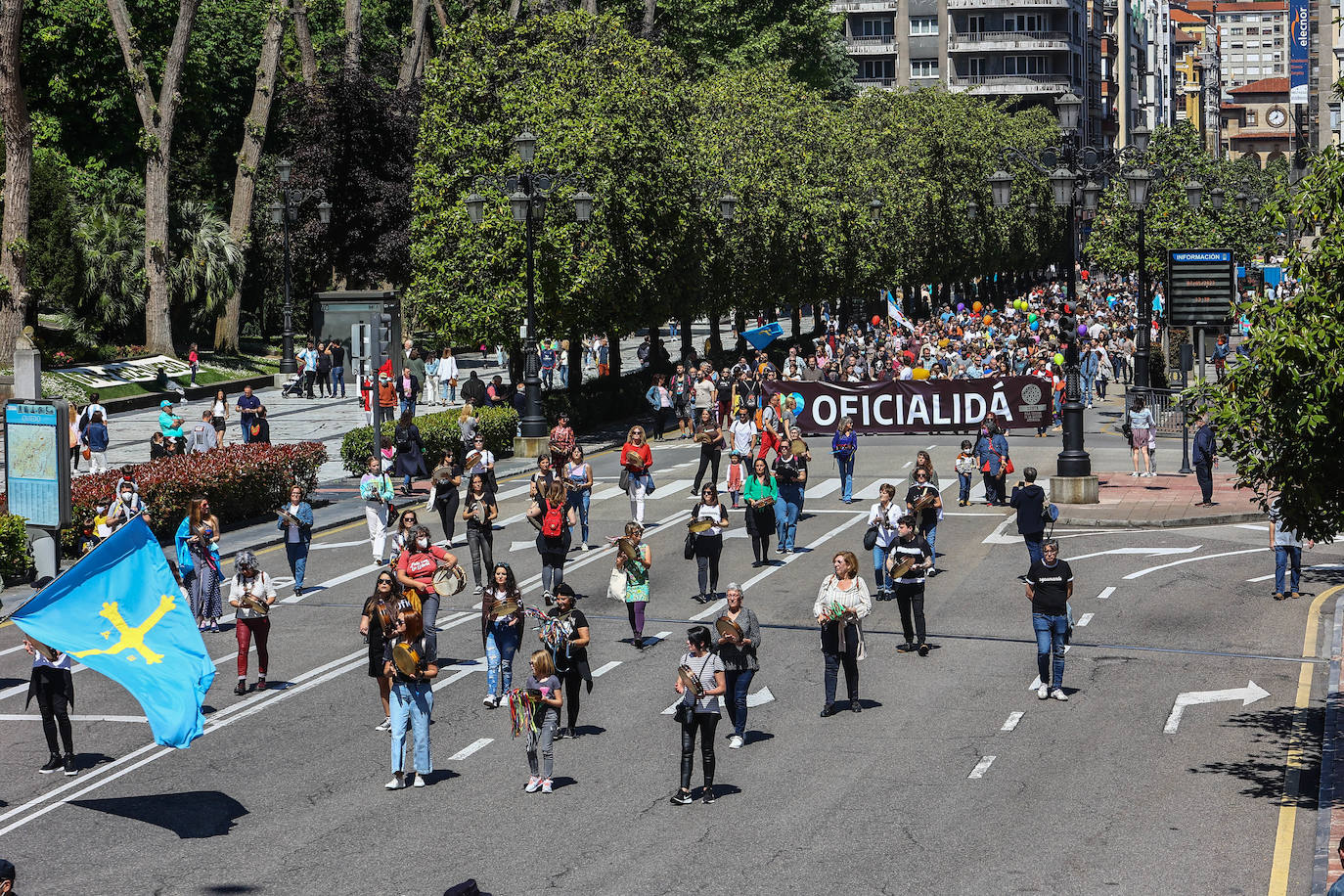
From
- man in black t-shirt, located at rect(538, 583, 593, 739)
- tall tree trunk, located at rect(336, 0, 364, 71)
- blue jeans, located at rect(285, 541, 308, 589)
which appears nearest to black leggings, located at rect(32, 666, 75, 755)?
man in black t-shirt, located at rect(538, 583, 593, 739)

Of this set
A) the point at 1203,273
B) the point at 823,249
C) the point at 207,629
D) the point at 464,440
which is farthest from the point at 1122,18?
the point at 207,629

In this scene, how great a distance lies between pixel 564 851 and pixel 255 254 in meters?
58.3

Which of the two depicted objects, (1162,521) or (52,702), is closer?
(52,702)

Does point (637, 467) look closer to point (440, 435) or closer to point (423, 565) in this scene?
point (423, 565)

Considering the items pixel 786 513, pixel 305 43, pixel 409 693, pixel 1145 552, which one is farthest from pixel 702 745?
pixel 305 43

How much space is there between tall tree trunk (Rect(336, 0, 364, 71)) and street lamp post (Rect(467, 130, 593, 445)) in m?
24.3

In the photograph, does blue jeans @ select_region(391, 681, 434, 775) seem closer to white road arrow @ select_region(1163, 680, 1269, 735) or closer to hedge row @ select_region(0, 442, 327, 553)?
white road arrow @ select_region(1163, 680, 1269, 735)

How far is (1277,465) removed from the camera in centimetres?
1434

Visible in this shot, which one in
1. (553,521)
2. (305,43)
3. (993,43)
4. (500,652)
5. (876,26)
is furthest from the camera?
(876,26)

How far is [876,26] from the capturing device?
156375mm

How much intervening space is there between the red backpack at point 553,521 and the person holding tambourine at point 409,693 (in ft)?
20.8

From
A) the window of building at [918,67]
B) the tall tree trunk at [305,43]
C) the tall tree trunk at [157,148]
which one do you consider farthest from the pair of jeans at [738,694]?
the window of building at [918,67]

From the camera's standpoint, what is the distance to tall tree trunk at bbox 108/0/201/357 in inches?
2181

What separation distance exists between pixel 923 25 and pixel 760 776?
145961 millimetres
